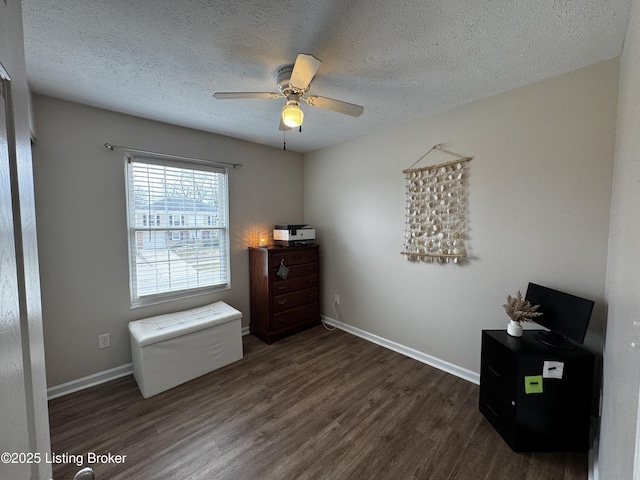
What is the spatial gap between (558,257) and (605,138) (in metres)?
0.80

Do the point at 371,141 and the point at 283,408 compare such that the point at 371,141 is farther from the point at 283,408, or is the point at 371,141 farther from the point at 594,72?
the point at 283,408

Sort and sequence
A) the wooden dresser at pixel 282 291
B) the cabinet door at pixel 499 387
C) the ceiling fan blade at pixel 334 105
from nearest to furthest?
1. the cabinet door at pixel 499 387
2. the ceiling fan blade at pixel 334 105
3. the wooden dresser at pixel 282 291

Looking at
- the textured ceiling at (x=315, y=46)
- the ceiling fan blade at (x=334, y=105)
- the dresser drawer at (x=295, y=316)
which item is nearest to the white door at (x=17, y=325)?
the textured ceiling at (x=315, y=46)

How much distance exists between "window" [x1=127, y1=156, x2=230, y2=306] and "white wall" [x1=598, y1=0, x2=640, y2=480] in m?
3.11

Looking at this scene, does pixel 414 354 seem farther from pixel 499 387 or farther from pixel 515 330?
pixel 515 330

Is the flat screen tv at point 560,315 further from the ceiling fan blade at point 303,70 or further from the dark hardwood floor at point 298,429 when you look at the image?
the ceiling fan blade at point 303,70

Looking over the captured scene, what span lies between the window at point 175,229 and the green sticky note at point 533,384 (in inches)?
113

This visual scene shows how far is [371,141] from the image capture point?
2.95 metres

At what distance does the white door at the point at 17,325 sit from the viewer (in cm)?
46

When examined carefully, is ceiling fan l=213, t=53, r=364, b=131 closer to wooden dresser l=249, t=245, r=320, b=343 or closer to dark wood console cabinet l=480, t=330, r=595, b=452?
wooden dresser l=249, t=245, r=320, b=343

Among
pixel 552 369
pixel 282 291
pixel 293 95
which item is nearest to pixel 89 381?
pixel 282 291

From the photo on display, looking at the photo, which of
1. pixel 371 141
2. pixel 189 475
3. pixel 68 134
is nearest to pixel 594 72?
Result: pixel 371 141

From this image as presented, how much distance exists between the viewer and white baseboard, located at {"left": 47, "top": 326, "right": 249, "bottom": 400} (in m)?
2.10

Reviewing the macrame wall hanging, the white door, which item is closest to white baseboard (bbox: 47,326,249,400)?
the white door
